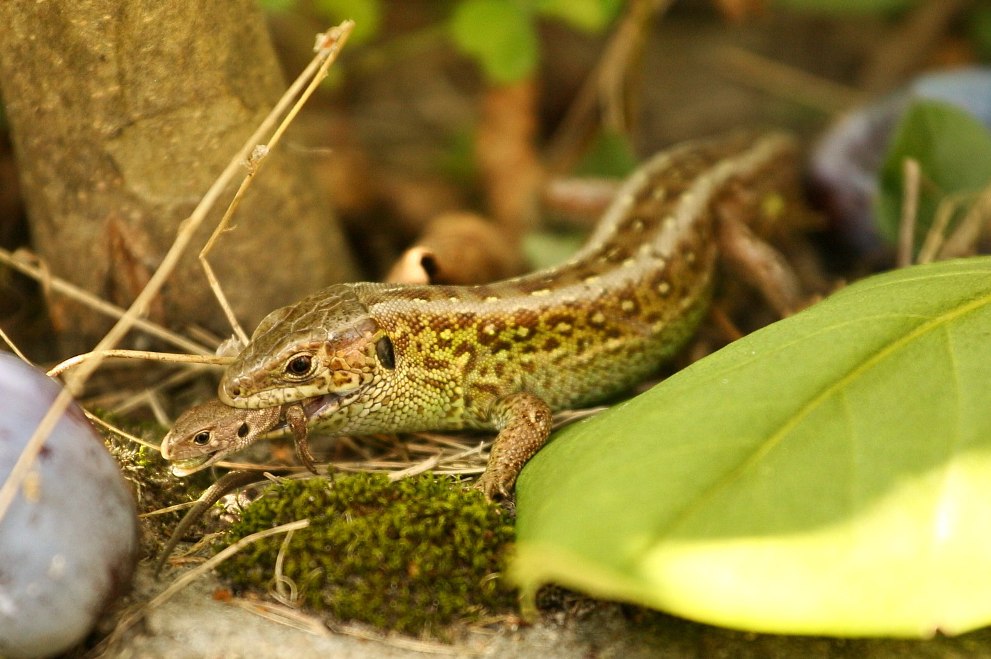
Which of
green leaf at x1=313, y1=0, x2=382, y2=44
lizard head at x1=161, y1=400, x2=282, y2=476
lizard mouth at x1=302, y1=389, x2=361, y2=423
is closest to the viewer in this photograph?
lizard head at x1=161, y1=400, x2=282, y2=476

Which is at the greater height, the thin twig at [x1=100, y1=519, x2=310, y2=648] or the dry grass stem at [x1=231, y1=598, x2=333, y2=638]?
the thin twig at [x1=100, y1=519, x2=310, y2=648]

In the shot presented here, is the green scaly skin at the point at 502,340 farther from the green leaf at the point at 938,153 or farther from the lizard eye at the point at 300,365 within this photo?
the green leaf at the point at 938,153

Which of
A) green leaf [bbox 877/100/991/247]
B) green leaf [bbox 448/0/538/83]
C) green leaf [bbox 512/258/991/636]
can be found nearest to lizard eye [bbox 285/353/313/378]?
green leaf [bbox 512/258/991/636]

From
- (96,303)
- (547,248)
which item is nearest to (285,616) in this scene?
(96,303)

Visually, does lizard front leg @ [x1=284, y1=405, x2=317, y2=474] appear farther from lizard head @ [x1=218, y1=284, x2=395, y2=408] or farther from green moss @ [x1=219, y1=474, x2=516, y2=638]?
green moss @ [x1=219, y1=474, x2=516, y2=638]

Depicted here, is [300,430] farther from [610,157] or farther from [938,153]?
[938,153]

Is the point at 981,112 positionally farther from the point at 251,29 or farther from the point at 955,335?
the point at 251,29
